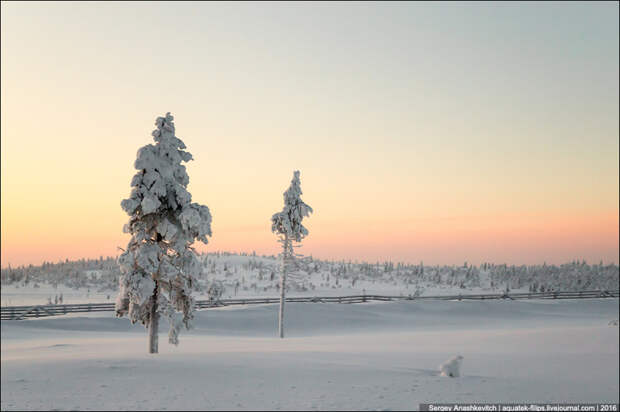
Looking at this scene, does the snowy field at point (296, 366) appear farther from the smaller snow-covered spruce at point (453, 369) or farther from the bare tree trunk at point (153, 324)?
the bare tree trunk at point (153, 324)

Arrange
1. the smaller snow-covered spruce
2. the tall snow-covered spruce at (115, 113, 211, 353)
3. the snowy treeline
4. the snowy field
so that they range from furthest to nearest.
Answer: the snowy treeline, the tall snow-covered spruce at (115, 113, 211, 353), the smaller snow-covered spruce, the snowy field

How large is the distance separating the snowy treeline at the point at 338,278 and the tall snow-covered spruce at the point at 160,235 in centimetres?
6194

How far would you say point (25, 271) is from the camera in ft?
390

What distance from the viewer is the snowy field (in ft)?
42.8

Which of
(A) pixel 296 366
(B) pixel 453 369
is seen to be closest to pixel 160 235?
(A) pixel 296 366

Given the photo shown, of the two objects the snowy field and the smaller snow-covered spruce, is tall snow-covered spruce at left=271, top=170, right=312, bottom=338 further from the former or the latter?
the smaller snow-covered spruce

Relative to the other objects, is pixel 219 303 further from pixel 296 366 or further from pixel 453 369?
pixel 453 369

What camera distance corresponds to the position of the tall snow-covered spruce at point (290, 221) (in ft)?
133

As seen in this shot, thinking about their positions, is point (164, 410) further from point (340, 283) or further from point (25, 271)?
point (25, 271)

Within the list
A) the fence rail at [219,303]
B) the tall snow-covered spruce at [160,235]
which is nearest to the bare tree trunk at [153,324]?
the tall snow-covered spruce at [160,235]

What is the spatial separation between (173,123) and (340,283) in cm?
8940

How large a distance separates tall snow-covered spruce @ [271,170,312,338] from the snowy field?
6.50 m

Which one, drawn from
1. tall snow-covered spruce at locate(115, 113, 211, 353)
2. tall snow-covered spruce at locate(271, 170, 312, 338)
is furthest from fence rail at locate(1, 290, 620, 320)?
tall snow-covered spruce at locate(115, 113, 211, 353)

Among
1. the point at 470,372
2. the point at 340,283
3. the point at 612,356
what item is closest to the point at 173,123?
the point at 470,372
